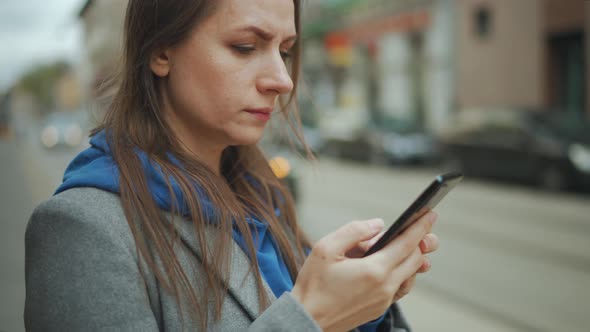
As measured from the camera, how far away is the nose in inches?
54.4

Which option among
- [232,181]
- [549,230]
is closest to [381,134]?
[549,230]

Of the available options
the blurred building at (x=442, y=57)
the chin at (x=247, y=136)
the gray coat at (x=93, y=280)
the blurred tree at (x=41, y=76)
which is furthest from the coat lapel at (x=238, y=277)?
the blurred building at (x=442, y=57)

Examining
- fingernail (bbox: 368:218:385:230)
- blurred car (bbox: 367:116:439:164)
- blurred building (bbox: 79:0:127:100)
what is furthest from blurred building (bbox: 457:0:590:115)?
fingernail (bbox: 368:218:385:230)

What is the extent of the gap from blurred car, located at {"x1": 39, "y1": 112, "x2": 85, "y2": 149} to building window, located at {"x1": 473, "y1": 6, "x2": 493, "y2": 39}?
16480 mm

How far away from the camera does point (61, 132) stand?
28.9 m

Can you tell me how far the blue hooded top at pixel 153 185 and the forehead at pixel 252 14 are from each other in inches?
12.2

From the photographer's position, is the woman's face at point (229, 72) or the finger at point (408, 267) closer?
the finger at point (408, 267)

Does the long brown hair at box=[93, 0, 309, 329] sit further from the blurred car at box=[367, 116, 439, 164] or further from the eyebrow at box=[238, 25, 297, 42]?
the blurred car at box=[367, 116, 439, 164]

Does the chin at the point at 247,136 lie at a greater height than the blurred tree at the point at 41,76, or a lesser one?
lesser

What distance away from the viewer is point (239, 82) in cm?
135

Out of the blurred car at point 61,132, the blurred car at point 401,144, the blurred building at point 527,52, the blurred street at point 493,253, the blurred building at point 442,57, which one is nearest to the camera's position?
the blurred street at point 493,253

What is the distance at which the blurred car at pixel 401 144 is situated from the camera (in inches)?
693

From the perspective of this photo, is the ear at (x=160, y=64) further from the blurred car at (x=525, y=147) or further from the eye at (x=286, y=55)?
the blurred car at (x=525, y=147)

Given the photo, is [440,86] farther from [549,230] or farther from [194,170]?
[194,170]
